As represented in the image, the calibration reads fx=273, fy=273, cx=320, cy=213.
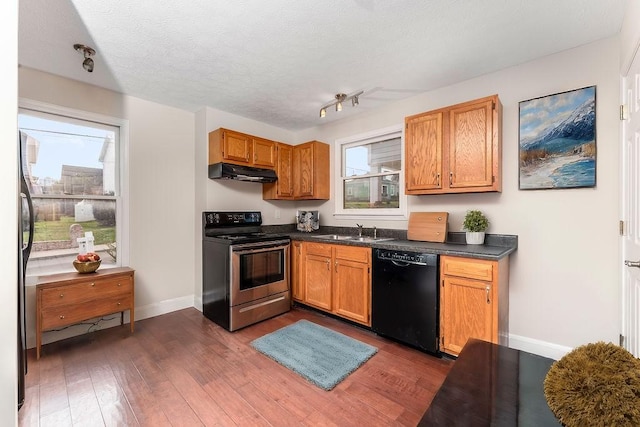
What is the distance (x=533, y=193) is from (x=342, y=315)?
2185 mm

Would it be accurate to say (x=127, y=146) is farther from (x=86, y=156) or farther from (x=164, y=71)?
(x=164, y=71)

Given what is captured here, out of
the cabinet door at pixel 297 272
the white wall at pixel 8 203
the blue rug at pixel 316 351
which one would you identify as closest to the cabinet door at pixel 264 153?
the cabinet door at pixel 297 272

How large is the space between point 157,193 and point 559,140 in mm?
4150

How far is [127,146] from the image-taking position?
3125 mm

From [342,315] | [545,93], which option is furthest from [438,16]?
[342,315]

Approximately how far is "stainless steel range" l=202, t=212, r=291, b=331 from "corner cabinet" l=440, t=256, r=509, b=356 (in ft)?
6.19

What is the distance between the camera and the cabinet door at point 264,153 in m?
3.64

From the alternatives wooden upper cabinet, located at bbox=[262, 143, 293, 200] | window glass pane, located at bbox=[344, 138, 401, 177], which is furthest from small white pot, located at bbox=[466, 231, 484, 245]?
wooden upper cabinet, located at bbox=[262, 143, 293, 200]

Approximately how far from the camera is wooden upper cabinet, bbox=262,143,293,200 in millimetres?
3946

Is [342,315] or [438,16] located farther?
[342,315]

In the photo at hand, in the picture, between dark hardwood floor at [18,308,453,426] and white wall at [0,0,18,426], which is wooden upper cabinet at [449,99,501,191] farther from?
white wall at [0,0,18,426]

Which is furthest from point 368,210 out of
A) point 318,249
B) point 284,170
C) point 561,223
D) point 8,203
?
point 8,203

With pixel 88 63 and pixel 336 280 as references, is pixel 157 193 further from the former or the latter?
pixel 336 280

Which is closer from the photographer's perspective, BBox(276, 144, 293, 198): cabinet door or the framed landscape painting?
the framed landscape painting
